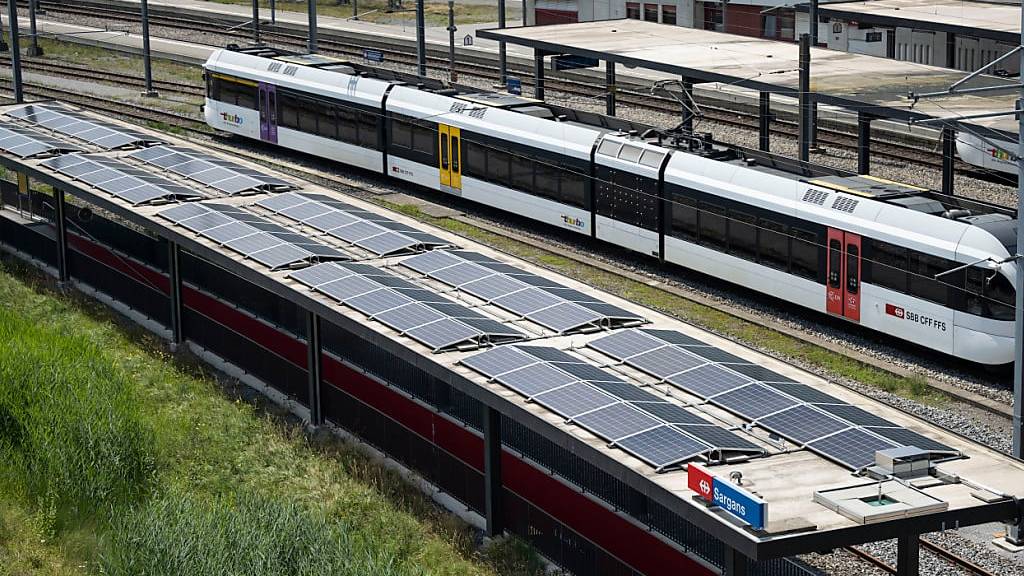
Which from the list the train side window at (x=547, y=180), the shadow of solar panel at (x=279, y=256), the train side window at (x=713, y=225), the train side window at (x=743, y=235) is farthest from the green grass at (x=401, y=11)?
the shadow of solar panel at (x=279, y=256)

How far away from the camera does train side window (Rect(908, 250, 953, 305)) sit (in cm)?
2652

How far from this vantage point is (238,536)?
17578 millimetres

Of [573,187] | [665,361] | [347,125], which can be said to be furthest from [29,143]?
[665,361]

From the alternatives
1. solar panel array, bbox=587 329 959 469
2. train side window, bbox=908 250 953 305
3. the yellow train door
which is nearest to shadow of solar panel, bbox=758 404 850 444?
solar panel array, bbox=587 329 959 469

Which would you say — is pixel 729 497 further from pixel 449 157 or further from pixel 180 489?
pixel 449 157

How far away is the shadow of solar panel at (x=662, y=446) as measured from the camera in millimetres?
16297

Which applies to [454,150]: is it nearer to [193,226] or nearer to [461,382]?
[193,226]

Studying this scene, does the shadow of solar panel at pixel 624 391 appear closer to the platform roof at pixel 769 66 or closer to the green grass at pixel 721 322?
the green grass at pixel 721 322

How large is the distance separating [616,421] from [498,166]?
2121cm

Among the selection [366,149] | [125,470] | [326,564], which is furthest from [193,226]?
[366,149]

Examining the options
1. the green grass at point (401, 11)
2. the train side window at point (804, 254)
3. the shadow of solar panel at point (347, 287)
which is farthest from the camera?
the green grass at point (401, 11)

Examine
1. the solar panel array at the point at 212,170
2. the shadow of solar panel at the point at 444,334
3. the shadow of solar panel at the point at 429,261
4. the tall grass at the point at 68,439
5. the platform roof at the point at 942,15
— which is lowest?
the tall grass at the point at 68,439

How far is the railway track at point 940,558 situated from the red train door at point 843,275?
9.30m

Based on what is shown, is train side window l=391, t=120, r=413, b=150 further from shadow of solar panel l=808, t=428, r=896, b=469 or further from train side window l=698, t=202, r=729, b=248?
shadow of solar panel l=808, t=428, r=896, b=469
